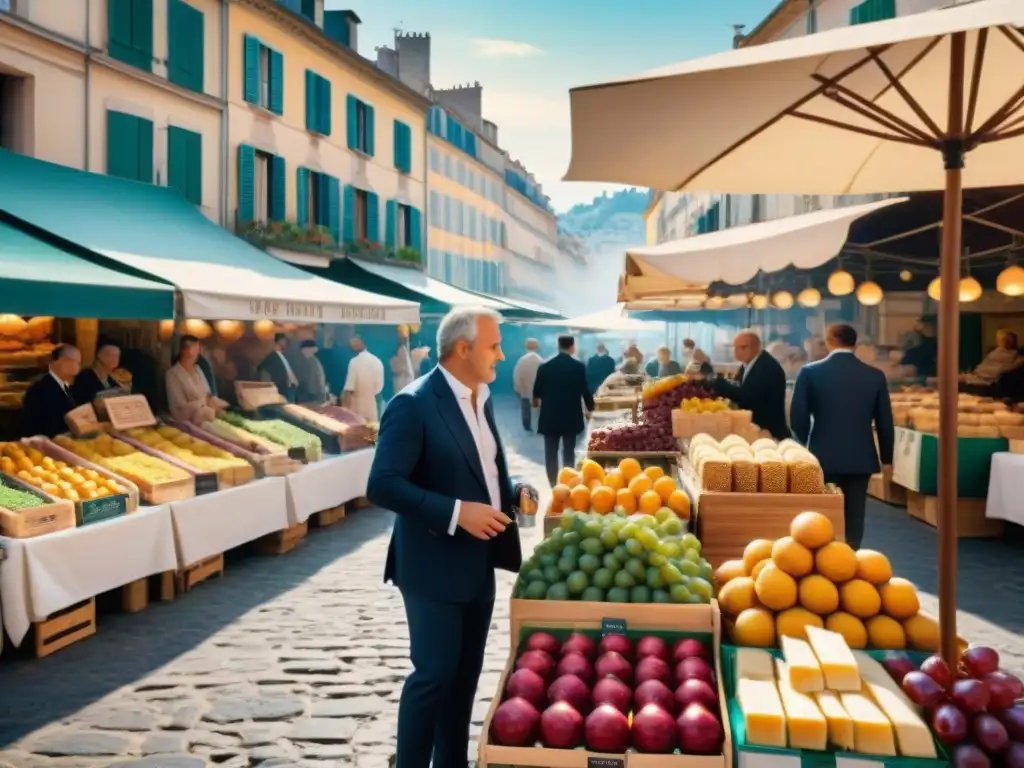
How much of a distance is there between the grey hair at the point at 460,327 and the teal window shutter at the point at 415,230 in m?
22.1

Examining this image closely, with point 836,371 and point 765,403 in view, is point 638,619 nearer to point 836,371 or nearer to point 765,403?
point 836,371

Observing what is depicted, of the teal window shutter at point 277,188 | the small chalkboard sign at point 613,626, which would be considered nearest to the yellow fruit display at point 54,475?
the small chalkboard sign at point 613,626

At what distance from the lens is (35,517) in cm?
617

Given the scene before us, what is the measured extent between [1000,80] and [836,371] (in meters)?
2.96

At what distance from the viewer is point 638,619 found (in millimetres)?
3789

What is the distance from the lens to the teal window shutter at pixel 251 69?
56.0ft

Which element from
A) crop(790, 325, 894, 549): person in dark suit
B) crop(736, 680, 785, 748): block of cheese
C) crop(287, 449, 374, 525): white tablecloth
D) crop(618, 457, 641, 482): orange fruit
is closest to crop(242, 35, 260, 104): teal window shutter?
crop(287, 449, 374, 525): white tablecloth

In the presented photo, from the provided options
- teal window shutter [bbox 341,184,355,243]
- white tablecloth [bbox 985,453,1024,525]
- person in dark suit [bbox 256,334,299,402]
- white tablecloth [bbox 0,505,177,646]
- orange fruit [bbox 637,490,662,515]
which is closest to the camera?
orange fruit [bbox 637,490,662,515]

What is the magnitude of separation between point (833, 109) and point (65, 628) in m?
5.52

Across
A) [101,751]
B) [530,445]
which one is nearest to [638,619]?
[101,751]

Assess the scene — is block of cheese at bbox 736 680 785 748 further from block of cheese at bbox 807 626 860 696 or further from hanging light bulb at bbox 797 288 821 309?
hanging light bulb at bbox 797 288 821 309

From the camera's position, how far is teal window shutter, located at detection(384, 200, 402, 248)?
78.4ft

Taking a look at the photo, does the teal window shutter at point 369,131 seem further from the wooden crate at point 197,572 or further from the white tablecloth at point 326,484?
the wooden crate at point 197,572

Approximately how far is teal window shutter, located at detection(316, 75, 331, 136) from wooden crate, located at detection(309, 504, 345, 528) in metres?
11.5
